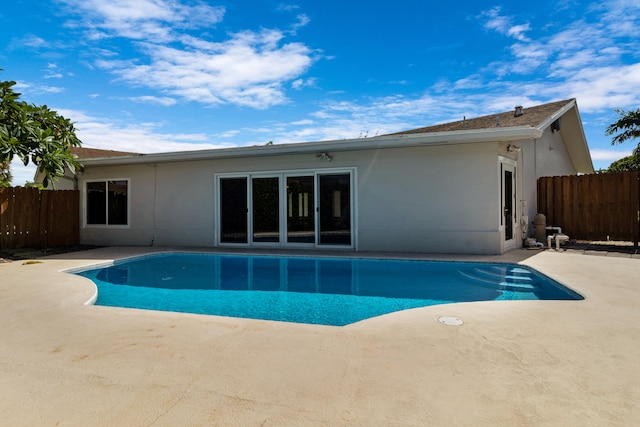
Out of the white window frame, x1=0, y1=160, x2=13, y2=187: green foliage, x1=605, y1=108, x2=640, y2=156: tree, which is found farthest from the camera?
x1=0, y1=160, x2=13, y2=187: green foliage

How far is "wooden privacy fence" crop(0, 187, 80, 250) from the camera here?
10.5m

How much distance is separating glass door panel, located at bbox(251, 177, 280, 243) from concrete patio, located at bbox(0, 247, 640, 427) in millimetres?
6525

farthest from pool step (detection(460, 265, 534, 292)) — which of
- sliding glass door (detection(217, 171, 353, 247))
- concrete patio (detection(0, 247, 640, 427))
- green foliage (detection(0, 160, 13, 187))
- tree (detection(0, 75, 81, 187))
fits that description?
green foliage (detection(0, 160, 13, 187))

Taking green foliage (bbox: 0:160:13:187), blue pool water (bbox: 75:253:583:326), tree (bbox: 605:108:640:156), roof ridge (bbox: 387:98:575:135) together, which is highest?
tree (bbox: 605:108:640:156)

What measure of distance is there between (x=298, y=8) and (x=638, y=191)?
34.7ft

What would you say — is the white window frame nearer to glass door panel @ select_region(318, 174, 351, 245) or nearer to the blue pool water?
the blue pool water

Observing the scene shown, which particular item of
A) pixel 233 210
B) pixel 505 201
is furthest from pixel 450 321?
pixel 233 210

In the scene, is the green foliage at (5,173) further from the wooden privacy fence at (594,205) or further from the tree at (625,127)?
the tree at (625,127)

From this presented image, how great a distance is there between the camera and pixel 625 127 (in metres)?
16.7

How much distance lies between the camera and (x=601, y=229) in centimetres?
1027

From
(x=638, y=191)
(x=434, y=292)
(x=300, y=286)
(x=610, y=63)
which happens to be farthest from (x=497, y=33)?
(x=300, y=286)

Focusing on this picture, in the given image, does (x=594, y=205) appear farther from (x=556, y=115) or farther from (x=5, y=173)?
(x=5, y=173)

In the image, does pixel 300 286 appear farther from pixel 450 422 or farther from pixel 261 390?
pixel 450 422

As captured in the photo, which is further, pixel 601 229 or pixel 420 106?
pixel 420 106
